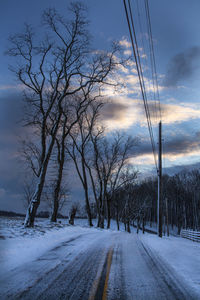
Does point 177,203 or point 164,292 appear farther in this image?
point 177,203

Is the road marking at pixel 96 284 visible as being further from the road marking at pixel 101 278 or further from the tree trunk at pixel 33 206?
the tree trunk at pixel 33 206

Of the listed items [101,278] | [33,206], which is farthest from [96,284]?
[33,206]

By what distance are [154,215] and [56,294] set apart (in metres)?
75.0

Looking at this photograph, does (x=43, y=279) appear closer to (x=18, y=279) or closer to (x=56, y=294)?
(x=18, y=279)

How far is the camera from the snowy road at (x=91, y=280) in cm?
414

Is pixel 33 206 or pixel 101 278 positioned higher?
pixel 33 206

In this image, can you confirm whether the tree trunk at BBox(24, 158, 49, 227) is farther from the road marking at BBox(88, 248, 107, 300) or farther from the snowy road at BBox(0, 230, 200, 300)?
the road marking at BBox(88, 248, 107, 300)

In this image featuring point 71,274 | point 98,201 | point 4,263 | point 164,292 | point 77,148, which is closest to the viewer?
point 164,292

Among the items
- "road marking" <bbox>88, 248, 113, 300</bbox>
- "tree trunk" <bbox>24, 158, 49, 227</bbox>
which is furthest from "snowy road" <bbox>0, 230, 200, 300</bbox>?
"tree trunk" <bbox>24, 158, 49, 227</bbox>

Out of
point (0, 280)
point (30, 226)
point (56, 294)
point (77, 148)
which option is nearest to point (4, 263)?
point (0, 280)

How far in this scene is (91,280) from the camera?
4.93 m

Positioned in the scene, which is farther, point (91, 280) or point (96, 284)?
point (91, 280)

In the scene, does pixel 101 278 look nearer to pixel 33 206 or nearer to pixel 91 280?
pixel 91 280

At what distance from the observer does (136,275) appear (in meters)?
5.39
